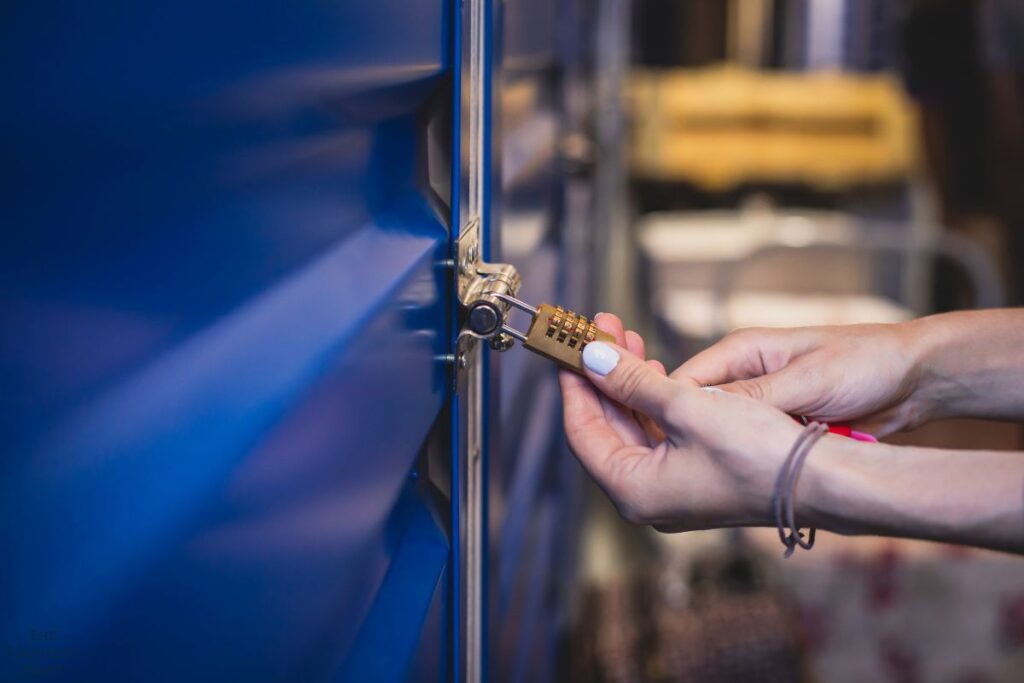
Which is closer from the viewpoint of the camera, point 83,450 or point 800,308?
point 83,450

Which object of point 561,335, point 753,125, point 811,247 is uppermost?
point 753,125

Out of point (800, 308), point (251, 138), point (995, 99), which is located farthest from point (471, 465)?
point (995, 99)

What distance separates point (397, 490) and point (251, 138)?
0.32 m

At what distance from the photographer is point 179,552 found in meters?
0.35

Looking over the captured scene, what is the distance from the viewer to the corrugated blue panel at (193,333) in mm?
288

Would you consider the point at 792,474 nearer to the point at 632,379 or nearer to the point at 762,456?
the point at 762,456

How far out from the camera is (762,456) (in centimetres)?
74

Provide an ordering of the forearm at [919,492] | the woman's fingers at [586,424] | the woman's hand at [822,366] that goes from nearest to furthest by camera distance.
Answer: the forearm at [919,492]
the woman's fingers at [586,424]
the woman's hand at [822,366]

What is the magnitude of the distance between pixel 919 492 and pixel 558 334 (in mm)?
294

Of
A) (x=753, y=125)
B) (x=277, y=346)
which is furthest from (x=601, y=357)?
(x=753, y=125)

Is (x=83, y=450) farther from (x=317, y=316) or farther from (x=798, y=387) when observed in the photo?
(x=798, y=387)

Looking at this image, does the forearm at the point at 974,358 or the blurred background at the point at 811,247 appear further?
the blurred background at the point at 811,247

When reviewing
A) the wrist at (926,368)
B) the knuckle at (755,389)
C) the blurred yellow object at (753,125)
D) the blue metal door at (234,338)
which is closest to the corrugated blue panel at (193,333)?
the blue metal door at (234,338)

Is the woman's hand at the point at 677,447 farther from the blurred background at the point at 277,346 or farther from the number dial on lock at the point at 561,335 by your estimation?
the blurred background at the point at 277,346
